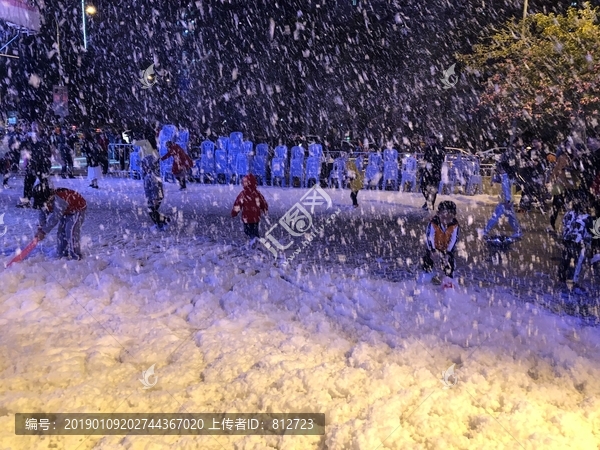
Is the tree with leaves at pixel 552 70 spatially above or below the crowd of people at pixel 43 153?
above

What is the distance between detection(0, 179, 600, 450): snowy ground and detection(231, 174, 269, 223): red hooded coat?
570 millimetres

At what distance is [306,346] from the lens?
4328 mm

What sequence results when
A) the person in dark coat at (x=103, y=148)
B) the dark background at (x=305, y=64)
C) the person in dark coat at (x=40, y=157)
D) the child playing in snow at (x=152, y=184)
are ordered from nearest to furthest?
the child playing in snow at (x=152, y=184), the person in dark coat at (x=40, y=157), the person in dark coat at (x=103, y=148), the dark background at (x=305, y=64)

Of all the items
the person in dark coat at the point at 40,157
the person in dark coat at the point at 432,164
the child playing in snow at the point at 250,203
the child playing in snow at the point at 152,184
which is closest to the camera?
the child playing in snow at the point at 250,203

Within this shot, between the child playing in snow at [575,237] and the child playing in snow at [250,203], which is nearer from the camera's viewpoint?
the child playing in snow at [575,237]

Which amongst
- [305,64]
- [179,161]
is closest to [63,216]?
[179,161]

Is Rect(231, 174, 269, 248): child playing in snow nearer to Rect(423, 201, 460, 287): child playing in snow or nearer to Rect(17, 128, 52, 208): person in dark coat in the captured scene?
Rect(423, 201, 460, 287): child playing in snow

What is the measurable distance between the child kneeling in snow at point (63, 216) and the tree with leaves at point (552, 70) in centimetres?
1503

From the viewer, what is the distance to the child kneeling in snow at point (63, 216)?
6207 millimetres

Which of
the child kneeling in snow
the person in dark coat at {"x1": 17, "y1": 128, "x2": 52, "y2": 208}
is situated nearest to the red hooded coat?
the child kneeling in snow

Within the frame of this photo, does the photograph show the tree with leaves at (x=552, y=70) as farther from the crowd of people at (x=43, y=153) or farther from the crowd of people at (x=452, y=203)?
the crowd of people at (x=43, y=153)

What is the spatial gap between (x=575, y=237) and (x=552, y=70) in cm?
1267

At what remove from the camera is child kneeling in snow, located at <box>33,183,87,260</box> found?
244 inches

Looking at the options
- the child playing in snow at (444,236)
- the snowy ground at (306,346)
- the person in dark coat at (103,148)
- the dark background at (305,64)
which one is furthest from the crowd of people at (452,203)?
the dark background at (305,64)
